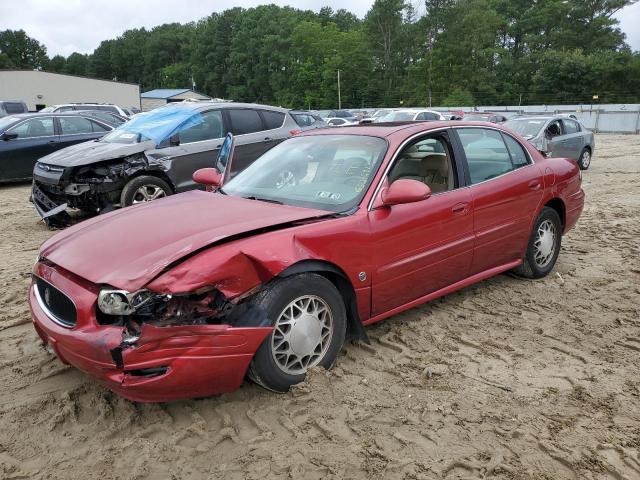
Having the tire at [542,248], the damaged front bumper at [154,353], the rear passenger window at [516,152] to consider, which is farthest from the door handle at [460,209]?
the damaged front bumper at [154,353]

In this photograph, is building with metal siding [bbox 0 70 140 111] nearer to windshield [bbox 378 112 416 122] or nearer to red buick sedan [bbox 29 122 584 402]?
windshield [bbox 378 112 416 122]

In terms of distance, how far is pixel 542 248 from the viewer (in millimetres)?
5215

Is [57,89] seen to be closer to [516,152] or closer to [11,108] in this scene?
[11,108]

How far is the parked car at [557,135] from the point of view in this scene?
43.3 feet

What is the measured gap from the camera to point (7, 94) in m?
42.2

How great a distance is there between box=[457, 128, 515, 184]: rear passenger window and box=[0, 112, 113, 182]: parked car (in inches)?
392

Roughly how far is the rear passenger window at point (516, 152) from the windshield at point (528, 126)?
343 inches

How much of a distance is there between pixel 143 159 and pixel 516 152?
201 inches

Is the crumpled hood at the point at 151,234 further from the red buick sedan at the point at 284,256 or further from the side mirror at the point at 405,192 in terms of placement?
the side mirror at the point at 405,192

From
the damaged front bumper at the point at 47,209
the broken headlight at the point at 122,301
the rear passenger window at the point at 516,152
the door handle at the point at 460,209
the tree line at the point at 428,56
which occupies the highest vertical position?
the tree line at the point at 428,56

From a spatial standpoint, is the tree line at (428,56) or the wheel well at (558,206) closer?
the wheel well at (558,206)

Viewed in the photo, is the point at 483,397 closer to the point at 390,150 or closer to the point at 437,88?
the point at 390,150

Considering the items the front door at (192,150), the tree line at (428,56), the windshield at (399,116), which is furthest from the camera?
the tree line at (428,56)

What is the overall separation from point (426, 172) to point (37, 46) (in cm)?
15032
